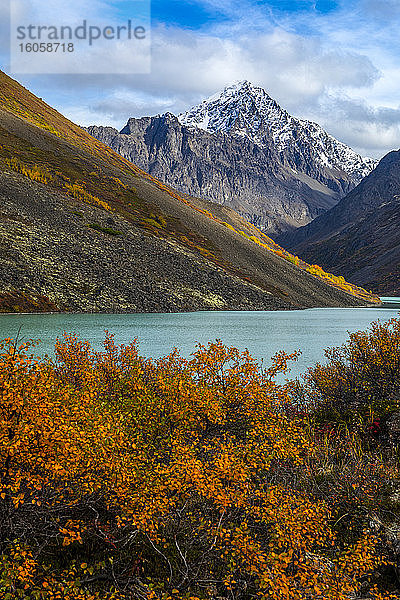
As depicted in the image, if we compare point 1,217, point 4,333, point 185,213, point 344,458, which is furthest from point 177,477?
point 185,213

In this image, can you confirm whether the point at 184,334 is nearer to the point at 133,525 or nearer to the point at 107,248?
the point at 133,525

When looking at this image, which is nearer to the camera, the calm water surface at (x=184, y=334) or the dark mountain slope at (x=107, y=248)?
the calm water surface at (x=184, y=334)

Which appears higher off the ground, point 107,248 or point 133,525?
point 107,248

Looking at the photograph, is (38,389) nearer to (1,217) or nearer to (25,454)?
(25,454)

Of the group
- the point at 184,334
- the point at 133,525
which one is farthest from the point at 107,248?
the point at 133,525

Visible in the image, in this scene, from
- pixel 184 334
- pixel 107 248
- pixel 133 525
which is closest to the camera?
pixel 133 525

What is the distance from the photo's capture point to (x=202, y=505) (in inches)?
374

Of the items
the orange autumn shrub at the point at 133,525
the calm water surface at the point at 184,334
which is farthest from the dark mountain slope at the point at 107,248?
the orange autumn shrub at the point at 133,525

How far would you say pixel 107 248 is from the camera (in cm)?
8775

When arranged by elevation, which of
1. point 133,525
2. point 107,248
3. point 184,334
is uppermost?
point 107,248

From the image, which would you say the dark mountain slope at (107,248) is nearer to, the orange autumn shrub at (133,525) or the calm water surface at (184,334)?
the calm water surface at (184,334)

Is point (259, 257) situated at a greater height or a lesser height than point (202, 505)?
greater

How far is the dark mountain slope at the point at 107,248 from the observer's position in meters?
72.6

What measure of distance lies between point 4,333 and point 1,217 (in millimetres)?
43912
